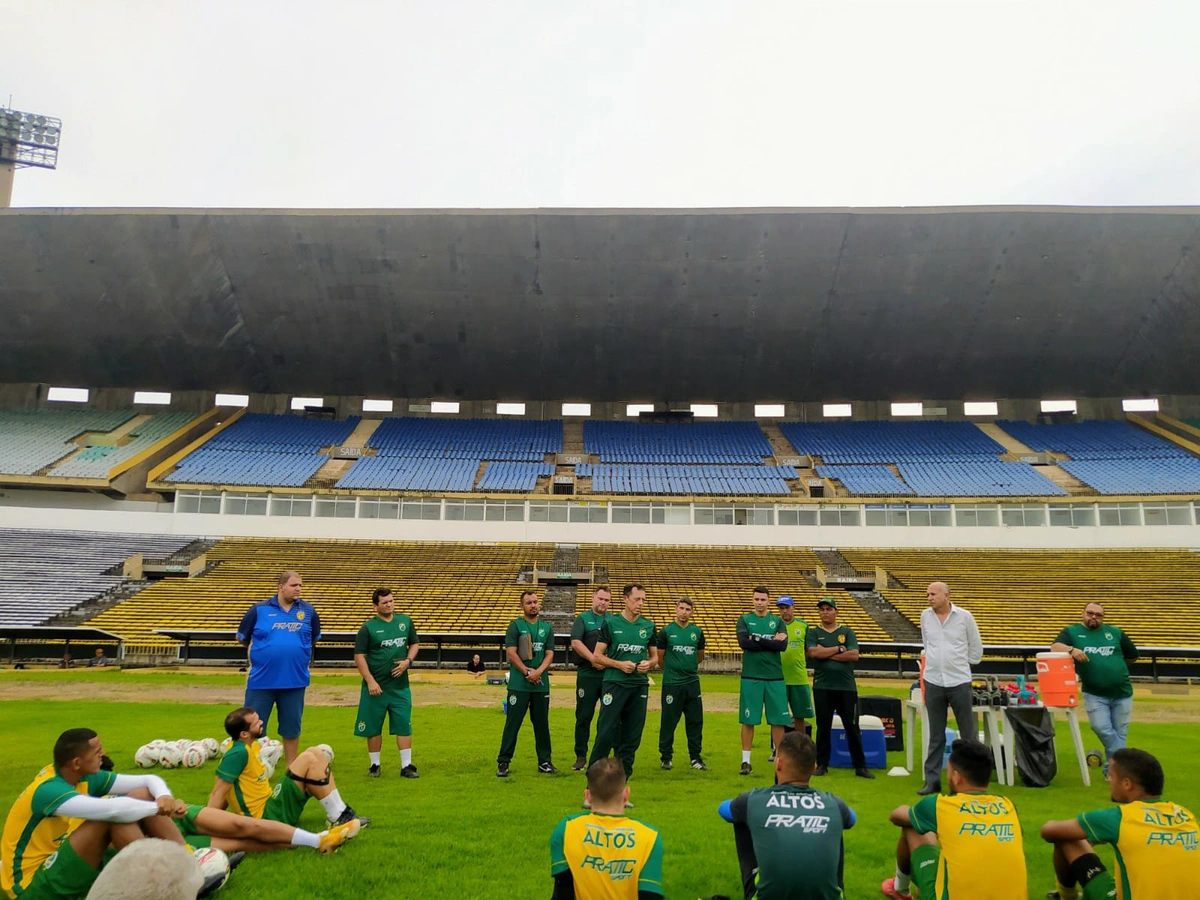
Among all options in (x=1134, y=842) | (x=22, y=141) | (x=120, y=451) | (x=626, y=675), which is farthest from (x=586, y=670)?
(x=22, y=141)

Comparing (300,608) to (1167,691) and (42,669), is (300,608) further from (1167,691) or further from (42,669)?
(1167,691)

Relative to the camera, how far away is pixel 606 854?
3443 mm

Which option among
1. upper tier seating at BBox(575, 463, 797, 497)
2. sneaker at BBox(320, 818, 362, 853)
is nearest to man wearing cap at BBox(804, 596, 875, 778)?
sneaker at BBox(320, 818, 362, 853)

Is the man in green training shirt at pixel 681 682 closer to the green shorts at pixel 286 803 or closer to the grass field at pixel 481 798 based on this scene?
the grass field at pixel 481 798

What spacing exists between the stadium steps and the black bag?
15.0 meters

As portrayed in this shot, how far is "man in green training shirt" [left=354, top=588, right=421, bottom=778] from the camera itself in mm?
7750

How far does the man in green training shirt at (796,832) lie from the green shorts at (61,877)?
3.44 m

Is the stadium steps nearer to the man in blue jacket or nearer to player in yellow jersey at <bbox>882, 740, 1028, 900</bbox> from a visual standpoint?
the man in blue jacket

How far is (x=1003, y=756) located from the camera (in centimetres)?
782

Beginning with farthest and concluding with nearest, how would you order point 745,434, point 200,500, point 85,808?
point 745,434 < point 200,500 < point 85,808

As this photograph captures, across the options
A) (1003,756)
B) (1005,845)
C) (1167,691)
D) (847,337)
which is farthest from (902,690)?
(847,337)

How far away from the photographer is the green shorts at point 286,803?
5.50 metres

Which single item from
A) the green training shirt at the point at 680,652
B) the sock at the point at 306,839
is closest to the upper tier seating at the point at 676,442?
the green training shirt at the point at 680,652

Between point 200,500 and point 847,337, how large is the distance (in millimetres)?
29314
